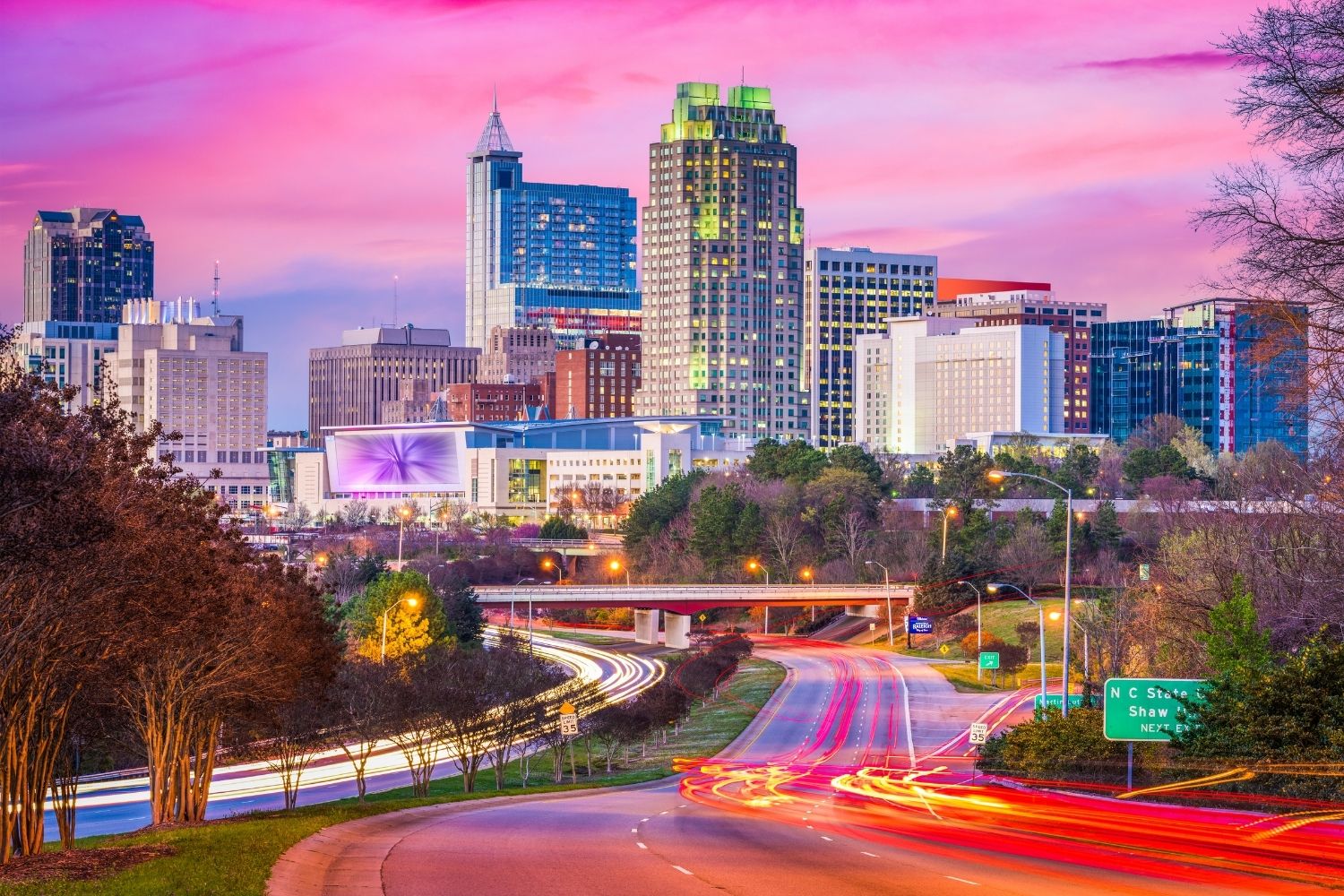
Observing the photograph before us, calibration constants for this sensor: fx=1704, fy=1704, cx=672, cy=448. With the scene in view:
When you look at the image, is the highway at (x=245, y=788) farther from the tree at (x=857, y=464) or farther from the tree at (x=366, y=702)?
the tree at (x=857, y=464)

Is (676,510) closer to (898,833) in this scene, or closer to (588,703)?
(588,703)

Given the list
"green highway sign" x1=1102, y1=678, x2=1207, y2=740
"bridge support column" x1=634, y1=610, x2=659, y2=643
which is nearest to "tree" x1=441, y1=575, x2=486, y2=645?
"bridge support column" x1=634, y1=610, x2=659, y2=643

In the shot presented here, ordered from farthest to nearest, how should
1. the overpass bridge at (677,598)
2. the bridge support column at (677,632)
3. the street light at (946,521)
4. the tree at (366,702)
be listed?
the bridge support column at (677,632), the street light at (946,521), the overpass bridge at (677,598), the tree at (366,702)

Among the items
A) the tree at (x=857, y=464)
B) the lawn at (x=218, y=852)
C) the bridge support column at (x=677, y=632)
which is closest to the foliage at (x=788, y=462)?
the tree at (x=857, y=464)

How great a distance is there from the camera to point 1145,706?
43031 mm

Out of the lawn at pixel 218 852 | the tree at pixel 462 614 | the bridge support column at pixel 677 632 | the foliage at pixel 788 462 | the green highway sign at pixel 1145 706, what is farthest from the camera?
the foliage at pixel 788 462

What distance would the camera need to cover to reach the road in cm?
2581

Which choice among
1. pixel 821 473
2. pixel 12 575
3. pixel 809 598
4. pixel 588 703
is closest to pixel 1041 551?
pixel 809 598

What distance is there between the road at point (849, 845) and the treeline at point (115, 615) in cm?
685

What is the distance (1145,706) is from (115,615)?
25214 mm

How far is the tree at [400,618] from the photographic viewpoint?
316 ft

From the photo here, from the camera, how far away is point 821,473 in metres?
166

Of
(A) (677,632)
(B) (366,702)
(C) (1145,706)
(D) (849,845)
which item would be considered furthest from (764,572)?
(D) (849,845)

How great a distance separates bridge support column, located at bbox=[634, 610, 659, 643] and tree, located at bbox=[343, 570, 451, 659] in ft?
108
